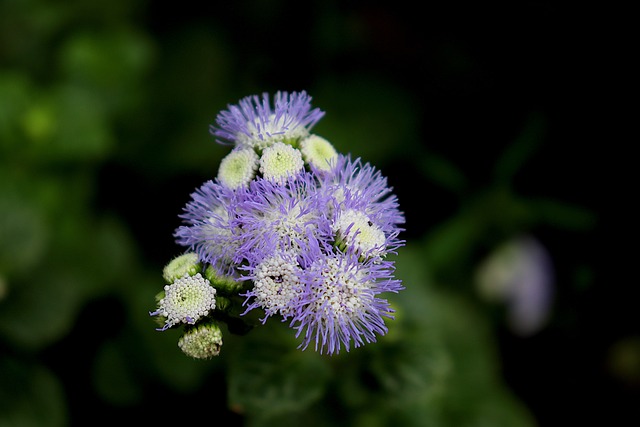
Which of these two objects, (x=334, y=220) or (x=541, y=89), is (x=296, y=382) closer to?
(x=334, y=220)

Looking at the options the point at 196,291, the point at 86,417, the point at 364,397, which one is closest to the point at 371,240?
the point at 196,291

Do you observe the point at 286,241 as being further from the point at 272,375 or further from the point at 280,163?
the point at 272,375

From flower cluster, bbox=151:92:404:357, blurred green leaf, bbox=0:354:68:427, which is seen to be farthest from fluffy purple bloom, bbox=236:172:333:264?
blurred green leaf, bbox=0:354:68:427

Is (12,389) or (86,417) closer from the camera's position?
(12,389)

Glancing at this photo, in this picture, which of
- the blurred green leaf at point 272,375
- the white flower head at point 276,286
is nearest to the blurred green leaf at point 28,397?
the blurred green leaf at point 272,375

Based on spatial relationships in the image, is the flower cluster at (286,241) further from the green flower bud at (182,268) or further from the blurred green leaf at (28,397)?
the blurred green leaf at (28,397)
